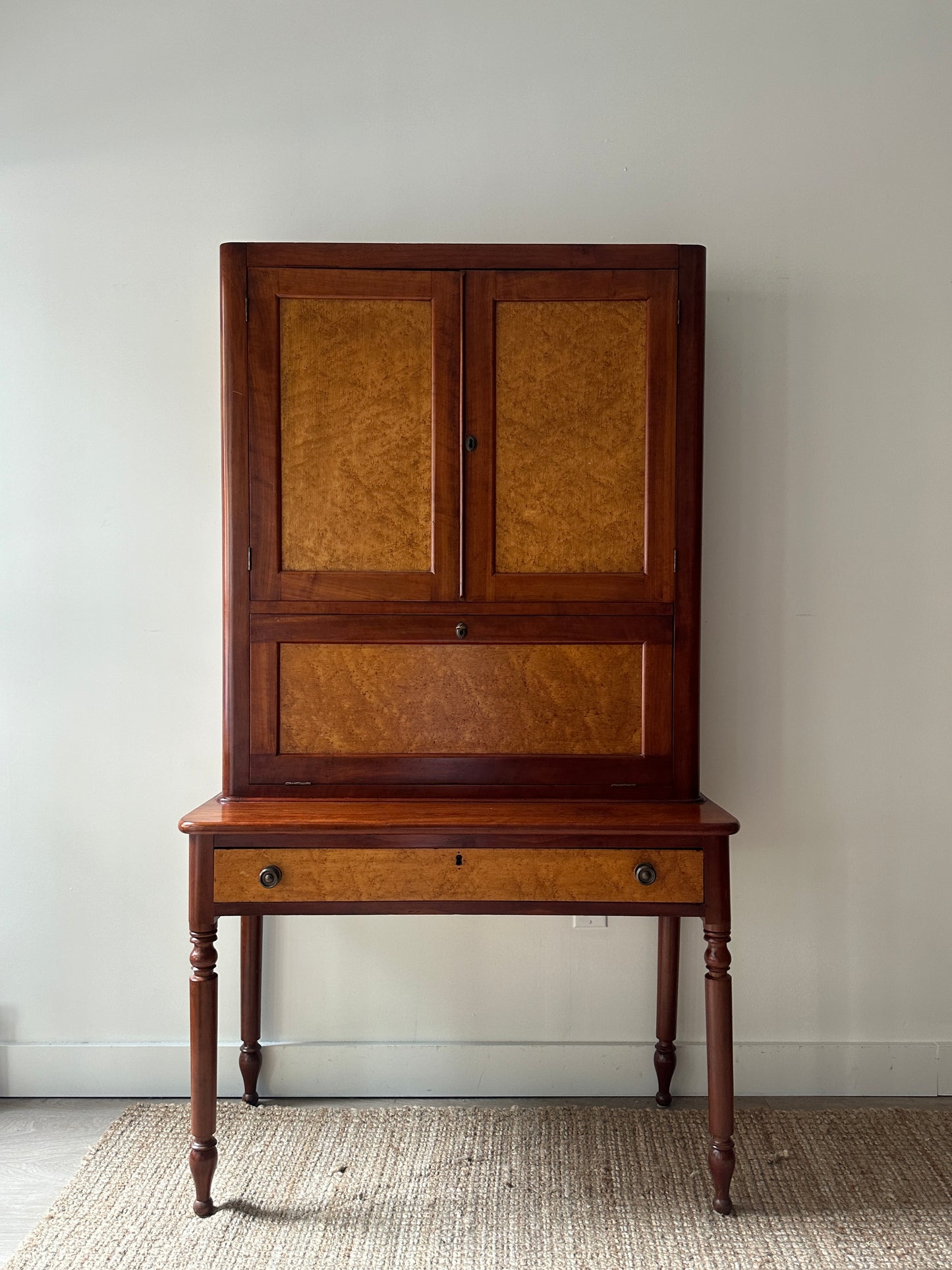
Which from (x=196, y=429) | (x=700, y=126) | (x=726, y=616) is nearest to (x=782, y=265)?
(x=700, y=126)

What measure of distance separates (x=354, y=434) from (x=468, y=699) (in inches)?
24.4

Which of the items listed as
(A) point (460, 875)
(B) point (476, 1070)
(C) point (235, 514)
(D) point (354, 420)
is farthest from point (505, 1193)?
(D) point (354, 420)

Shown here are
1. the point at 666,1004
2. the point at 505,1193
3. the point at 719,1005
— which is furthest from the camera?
the point at 666,1004

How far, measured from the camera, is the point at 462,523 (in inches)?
80.4

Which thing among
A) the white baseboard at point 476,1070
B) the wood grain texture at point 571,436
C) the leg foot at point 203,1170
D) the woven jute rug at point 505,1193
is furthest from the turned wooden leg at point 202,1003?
the wood grain texture at point 571,436

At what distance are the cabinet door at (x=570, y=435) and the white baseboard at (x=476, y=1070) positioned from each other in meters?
1.17

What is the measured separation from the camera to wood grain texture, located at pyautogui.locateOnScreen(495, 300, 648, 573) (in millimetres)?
2035

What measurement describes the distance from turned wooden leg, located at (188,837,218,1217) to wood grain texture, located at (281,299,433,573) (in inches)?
27.8

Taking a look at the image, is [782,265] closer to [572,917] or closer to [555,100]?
[555,100]

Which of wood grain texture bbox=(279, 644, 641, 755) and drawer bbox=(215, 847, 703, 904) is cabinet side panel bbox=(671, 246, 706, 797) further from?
drawer bbox=(215, 847, 703, 904)

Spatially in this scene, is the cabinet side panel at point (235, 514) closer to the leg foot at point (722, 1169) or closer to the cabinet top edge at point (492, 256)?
the cabinet top edge at point (492, 256)

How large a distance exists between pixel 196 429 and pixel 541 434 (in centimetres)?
88

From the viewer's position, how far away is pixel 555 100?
7.54 ft

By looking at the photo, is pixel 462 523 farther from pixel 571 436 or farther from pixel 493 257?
pixel 493 257
